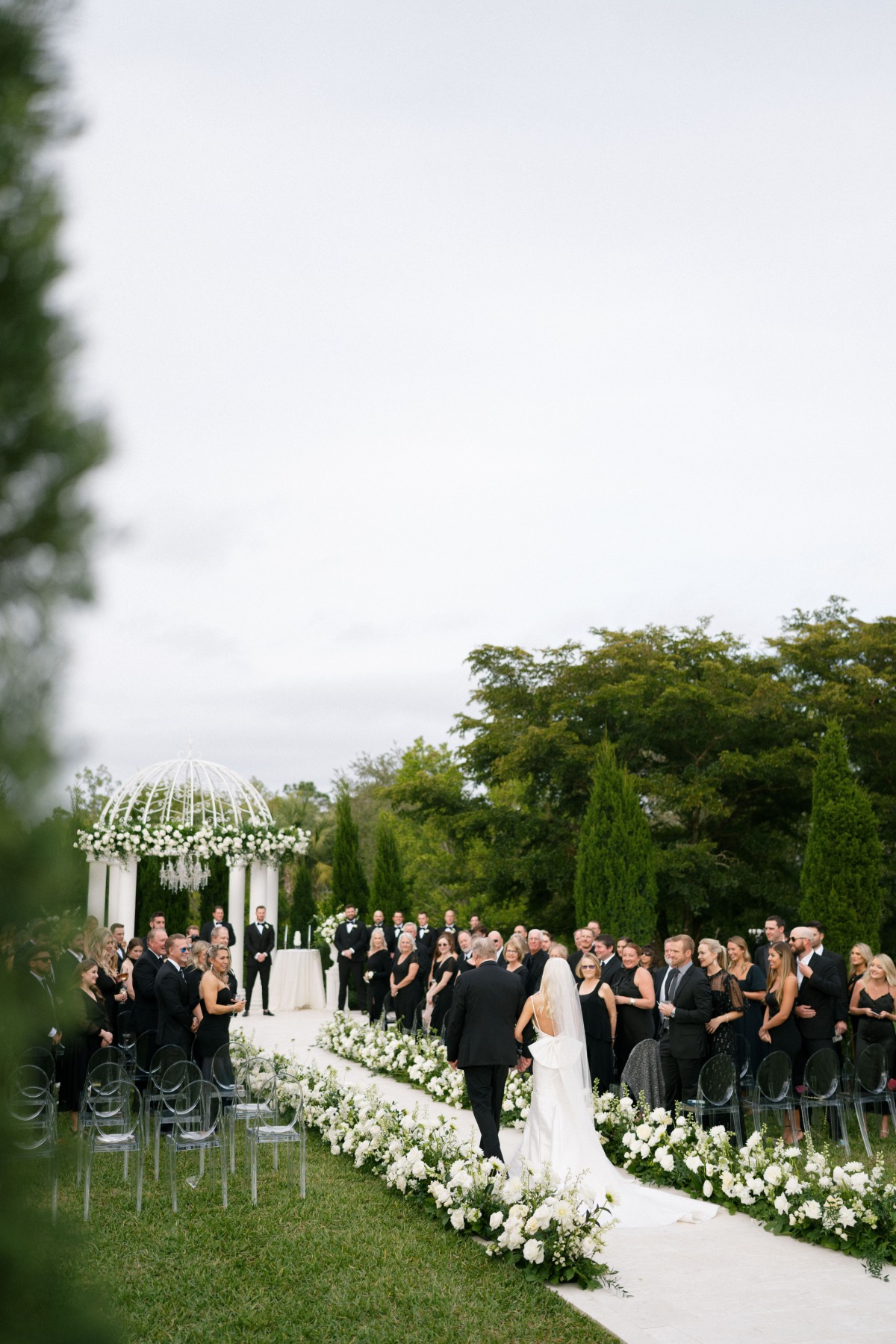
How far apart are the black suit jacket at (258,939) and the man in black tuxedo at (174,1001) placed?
36.1ft

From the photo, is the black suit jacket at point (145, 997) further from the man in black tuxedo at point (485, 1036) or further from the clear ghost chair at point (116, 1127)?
the man in black tuxedo at point (485, 1036)

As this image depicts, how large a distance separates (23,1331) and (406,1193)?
7.46 metres

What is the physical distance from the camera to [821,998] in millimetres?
10477

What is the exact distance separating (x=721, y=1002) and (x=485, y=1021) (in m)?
2.47

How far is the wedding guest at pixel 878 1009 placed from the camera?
10609 millimetres

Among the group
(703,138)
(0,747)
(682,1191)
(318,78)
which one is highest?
(703,138)

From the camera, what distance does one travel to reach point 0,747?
1752mm

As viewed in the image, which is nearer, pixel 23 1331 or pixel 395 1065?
pixel 23 1331

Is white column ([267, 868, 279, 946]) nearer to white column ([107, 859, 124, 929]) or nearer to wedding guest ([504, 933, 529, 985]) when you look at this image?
white column ([107, 859, 124, 929])

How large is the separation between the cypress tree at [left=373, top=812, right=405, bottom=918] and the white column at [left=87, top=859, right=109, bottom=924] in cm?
834

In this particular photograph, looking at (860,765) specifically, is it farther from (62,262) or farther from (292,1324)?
(62,262)

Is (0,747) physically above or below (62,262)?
below

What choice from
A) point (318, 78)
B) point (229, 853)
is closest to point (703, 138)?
point (318, 78)

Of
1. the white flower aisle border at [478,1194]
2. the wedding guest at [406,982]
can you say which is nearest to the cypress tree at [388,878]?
the wedding guest at [406,982]
